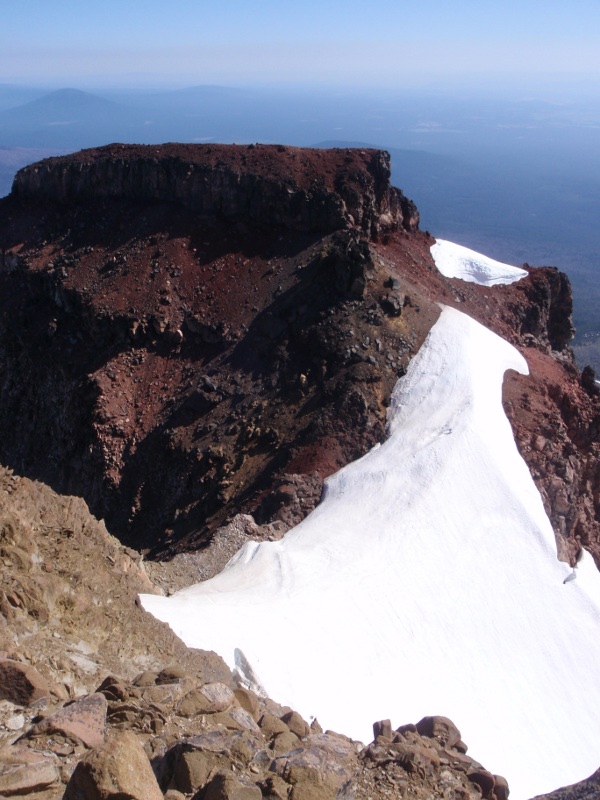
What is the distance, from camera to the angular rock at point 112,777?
7.27 metres

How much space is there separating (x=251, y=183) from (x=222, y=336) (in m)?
8.54

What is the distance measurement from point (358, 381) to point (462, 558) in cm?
858

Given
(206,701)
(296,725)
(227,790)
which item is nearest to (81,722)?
(227,790)

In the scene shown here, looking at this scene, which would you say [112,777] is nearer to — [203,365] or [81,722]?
[81,722]

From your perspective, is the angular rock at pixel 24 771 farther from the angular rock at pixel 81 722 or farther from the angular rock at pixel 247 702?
the angular rock at pixel 247 702

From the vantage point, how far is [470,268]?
4681cm

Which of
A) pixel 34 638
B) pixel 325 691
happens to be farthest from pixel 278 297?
pixel 34 638

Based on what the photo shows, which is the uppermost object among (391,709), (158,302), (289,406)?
(158,302)

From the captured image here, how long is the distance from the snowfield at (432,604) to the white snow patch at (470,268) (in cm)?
1493

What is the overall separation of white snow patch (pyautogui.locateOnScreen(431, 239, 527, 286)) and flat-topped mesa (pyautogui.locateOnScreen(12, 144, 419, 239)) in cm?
534

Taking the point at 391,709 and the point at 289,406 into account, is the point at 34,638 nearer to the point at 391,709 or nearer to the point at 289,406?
the point at 391,709

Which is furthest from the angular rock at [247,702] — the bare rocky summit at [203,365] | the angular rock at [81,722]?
the angular rock at [81,722]

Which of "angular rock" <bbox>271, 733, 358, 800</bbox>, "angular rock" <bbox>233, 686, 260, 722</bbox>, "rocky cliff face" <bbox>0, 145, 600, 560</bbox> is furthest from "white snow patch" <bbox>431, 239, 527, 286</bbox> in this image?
"angular rock" <bbox>271, 733, 358, 800</bbox>

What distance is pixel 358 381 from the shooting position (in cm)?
3103
